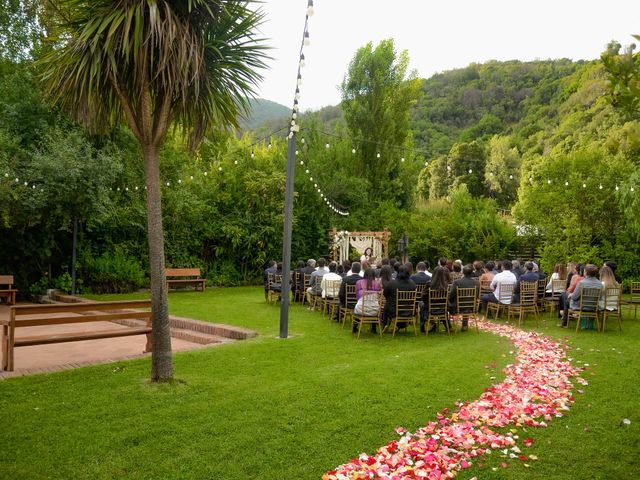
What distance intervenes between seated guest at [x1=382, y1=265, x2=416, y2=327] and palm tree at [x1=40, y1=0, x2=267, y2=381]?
14.1 feet

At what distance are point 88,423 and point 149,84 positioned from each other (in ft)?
11.8

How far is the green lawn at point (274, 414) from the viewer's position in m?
3.92

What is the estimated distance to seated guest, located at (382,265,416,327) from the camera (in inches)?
363

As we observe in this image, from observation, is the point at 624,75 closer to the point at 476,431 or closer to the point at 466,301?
the point at 476,431

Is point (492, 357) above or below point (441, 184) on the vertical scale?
below

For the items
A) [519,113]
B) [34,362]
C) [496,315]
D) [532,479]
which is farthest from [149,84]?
[519,113]

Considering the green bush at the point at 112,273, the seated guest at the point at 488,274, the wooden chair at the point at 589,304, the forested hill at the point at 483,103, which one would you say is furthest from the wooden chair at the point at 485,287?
the forested hill at the point at 483,103

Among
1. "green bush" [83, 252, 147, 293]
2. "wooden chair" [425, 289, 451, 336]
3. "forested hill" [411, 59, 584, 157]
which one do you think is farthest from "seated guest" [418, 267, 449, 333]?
"forested hill" [411, 59, 584, 157]

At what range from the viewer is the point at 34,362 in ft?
23.4

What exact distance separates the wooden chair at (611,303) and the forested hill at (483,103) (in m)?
35.1

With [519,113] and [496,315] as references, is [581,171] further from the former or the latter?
[519,113]

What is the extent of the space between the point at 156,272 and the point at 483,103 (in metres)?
50.5

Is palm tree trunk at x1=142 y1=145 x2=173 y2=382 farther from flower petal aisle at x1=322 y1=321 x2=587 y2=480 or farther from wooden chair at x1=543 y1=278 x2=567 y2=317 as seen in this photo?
wooden chair at x1=543 y1=278 x2=567 y2=317

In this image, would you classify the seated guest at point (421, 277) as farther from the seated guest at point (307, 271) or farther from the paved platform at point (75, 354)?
the paved platform at point (75, 354)
